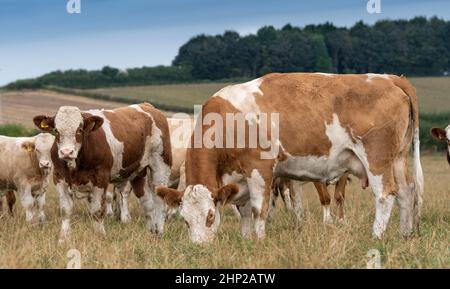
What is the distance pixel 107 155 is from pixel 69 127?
1.06 m

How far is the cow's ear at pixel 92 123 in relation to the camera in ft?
36.2

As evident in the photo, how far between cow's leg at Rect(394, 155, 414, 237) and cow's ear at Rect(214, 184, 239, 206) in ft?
8.94

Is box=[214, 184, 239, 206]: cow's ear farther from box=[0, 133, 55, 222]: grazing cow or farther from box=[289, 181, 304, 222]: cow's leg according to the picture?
box=[0, 133, 55, 222]: grazing cow

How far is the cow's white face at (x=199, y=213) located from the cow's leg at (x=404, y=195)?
2992 millimetres

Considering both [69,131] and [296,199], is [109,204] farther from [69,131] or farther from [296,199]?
[69,131]

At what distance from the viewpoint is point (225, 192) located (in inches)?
371

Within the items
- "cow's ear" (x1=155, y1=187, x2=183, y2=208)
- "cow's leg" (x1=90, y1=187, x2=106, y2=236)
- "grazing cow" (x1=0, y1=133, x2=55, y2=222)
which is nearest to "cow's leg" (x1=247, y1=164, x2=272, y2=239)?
"cow's ear" (x1=155, y1=187, x2=183, y2=208)

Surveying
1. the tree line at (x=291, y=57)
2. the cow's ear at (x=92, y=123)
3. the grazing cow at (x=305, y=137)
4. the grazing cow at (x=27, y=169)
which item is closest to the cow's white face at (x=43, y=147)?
the grazing cow at (x=27, y=169)

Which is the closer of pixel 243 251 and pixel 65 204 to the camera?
pixel 243 251

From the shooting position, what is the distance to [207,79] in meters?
74.7

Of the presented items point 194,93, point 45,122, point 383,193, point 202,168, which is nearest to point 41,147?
point 45,122

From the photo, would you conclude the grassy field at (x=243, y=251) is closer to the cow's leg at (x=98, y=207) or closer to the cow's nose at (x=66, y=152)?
the cow's leg at (x=98, y=207)

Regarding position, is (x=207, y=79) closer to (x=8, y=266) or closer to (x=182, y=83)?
(x=182, y=83)
